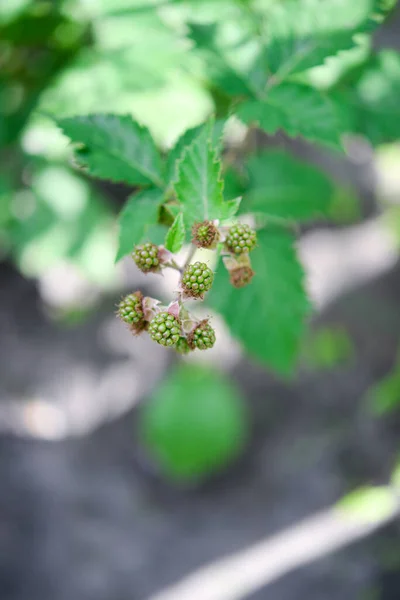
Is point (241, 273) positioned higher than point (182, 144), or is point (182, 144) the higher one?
point (182, 144)

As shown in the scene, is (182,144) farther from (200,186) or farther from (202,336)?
(202,336)

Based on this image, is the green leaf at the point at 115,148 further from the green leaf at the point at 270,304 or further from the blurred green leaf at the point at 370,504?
the blurred green leaf at the point at 370,504

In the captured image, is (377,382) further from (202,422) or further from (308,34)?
(308,34)

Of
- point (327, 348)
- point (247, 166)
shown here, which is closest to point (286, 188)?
point (247, 166)

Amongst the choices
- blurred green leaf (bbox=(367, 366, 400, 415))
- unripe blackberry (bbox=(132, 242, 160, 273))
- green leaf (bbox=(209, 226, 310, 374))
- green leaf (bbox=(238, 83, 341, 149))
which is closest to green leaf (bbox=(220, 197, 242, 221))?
unripe blackberry (bbox=(132, 242, 160, 273))

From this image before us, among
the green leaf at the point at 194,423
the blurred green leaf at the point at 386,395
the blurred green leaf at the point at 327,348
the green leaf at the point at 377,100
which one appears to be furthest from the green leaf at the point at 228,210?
the blurred green leaf at the point at 327,348

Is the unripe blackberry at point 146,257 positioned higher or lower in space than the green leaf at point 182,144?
lower
